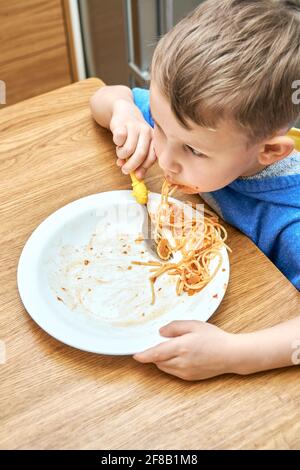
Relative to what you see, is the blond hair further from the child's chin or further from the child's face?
the child's chin

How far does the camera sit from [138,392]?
0.74 m

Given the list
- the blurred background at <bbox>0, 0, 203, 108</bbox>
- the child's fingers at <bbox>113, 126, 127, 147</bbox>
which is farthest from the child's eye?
the blurred background at <bbox>0, 0, 203, 108</bbox>

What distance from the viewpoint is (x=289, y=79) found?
0.76m

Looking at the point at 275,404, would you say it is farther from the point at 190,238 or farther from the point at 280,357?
the point at 190,238

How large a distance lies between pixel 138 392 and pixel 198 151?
378 mm

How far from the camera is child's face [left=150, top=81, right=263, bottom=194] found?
79cm

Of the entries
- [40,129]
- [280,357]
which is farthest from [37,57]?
[280,357]

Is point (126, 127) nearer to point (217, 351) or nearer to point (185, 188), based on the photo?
point (185, 188)

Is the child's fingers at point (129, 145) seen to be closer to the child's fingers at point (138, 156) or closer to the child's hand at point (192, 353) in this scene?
the child's fingers at point (138, 156)

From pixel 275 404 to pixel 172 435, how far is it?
15 cm

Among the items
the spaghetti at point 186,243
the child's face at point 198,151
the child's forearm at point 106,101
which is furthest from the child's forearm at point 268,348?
the child's forearm at point 106,101

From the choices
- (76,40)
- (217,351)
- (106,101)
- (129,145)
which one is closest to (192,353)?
(217,351)
